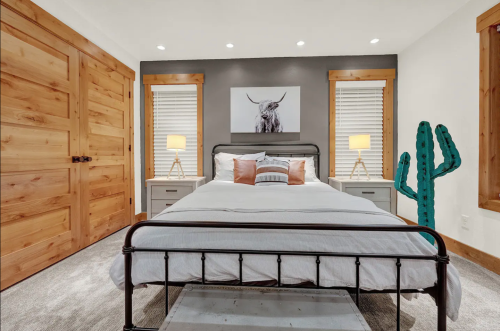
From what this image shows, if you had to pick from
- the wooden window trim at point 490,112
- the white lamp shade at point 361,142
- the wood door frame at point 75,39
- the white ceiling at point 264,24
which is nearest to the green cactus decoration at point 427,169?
the wooden window trim at point 490,112

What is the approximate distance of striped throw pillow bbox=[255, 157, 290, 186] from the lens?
2629mm

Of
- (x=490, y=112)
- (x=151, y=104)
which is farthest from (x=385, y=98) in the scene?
(x=151, y=104)

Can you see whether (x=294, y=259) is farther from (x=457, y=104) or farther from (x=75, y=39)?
(x=75, y=39)

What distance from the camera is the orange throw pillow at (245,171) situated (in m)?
2.81

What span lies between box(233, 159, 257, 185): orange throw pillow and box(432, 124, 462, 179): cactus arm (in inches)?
71.8

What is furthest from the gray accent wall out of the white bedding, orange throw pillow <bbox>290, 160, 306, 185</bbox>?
the white bedding

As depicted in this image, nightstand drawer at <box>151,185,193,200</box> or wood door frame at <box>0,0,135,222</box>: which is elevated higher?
wood door frame at <box>0,0,135,222</box>

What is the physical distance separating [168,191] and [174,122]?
1175 millimetres

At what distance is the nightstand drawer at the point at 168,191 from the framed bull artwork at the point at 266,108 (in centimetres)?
125

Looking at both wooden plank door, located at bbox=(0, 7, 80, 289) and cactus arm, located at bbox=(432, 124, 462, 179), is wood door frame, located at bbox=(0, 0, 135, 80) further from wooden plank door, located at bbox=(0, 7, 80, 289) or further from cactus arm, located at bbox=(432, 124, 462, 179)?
cactus arm, located at bbox=(432, 124, 462, 179)

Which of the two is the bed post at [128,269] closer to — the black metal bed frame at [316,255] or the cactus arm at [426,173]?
the black metal bed frame at [316,255]

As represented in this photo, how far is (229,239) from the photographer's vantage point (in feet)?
4.02

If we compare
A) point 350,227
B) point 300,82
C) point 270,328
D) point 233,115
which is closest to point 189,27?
point 233,115

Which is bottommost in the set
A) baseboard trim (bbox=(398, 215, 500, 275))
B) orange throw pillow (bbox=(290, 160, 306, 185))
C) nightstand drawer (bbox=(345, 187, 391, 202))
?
baseboard trim (bbox=(398, 215, 500, 275))
